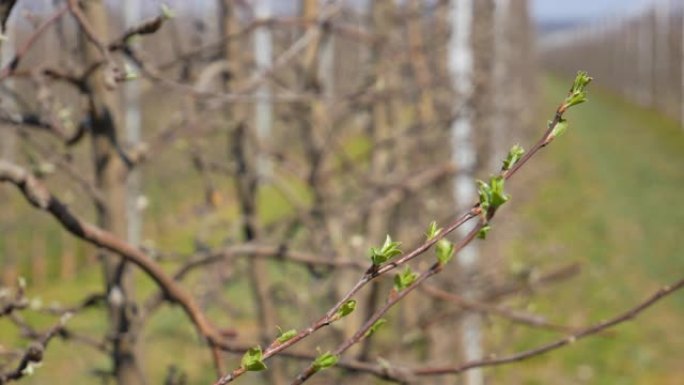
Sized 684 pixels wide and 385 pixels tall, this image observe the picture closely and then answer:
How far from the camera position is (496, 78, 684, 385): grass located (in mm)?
8930

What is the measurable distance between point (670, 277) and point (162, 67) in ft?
35.0

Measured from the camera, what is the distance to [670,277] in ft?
40.3

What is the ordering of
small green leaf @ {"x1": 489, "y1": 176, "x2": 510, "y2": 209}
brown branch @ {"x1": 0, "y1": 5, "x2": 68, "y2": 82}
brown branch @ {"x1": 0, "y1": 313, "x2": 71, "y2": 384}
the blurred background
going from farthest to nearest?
1. the blurred background
2. brown branch @ {"x1": 0, "y1": 5, "x2": 68, "y2": 82}
3. brown branch @ {"x1": 0, "y1": 313, "x2": 71, "y2": 384}
4. small green leaf @ {"x1": 489, "y1": 176, "x2": 510, "y2": 209}

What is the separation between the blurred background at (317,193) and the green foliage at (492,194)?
810 millimetres

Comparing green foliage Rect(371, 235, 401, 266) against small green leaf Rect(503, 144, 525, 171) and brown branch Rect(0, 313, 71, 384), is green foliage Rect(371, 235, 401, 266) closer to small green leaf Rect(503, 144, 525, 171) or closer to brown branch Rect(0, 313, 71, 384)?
small green leaf Rect(503, 144, 525, 171)

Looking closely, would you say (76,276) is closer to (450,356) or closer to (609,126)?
(450,356)

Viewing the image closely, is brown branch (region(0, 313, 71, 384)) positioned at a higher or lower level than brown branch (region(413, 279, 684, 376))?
higher

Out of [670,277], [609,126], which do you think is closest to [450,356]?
[670,277]

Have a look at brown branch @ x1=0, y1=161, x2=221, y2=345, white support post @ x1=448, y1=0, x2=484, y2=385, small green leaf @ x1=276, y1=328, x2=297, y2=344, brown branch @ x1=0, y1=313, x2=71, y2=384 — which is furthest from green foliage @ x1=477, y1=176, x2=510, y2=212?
white support post @ x1=448, y1=0, x2=484, y2=385

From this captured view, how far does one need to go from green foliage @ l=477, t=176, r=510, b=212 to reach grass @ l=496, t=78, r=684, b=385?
1.30m

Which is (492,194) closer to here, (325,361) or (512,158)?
(512,158)

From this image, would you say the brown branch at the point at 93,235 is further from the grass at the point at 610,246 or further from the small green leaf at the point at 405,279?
the grass at the point at 610,246

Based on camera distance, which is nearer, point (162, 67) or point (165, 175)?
point (162, 67)

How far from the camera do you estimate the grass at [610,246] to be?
893cm
